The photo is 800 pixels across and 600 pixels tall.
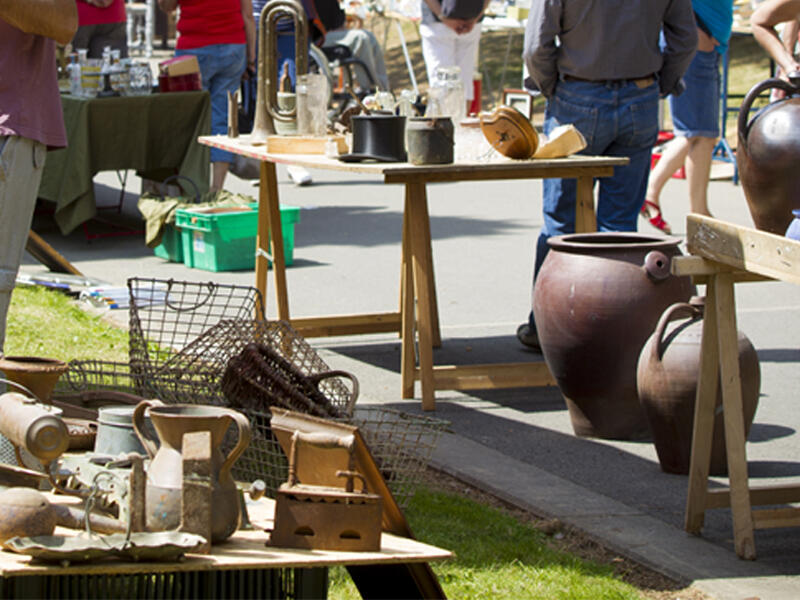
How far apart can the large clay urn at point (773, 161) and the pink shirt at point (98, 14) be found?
8097 mm

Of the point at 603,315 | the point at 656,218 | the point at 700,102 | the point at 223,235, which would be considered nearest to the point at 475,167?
the point at 603,315

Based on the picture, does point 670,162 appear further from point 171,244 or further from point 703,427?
point 703,427

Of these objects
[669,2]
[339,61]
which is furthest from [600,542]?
[339,61]

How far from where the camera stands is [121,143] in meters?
9.10

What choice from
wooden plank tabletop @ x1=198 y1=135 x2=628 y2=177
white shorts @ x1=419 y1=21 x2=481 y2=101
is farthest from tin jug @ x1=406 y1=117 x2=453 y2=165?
white shorts @ x1=419 y1=21 x2=481 y2=101

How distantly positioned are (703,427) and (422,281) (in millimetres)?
1616

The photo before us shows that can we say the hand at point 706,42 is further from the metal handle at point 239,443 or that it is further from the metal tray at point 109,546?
the metal tray at point 109,546

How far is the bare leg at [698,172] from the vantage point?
8920 mm

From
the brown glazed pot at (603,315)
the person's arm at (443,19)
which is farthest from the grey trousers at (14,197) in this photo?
the person's arm at (443,19)

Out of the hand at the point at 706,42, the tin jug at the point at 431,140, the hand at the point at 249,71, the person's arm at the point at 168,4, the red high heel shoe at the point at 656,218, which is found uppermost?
the person's arm at the point at 168,4

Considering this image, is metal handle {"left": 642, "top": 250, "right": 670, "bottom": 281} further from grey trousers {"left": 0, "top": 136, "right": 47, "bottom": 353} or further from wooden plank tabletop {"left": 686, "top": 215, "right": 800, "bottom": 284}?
grey trousers {"left": 0, "top": 136, "right": 47, "bottom": 353}

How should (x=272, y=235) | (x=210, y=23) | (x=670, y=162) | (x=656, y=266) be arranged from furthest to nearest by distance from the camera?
1. (x=210, y=23)
2. (x=670, y=162)
3. (x=272, y=235)
4. (x=656, y=266)

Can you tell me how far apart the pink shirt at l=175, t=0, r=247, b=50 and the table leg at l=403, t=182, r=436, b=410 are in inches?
191

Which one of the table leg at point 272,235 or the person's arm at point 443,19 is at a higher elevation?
the person's arm at point 443,19
